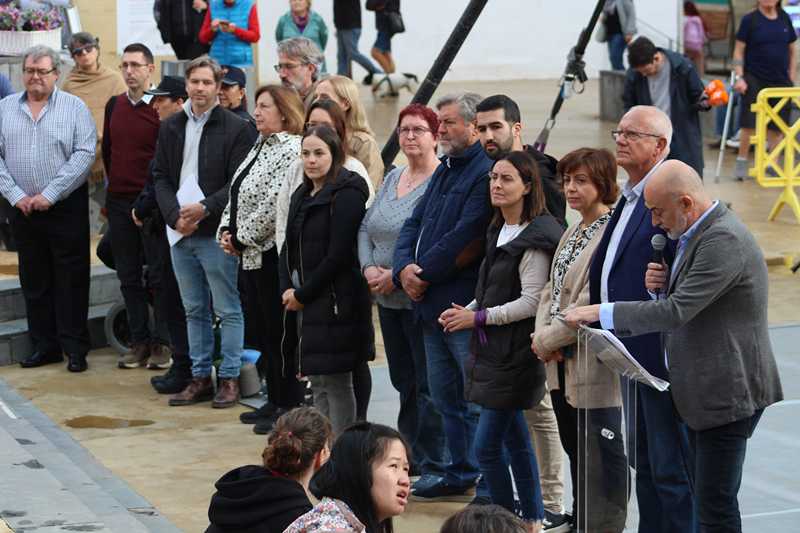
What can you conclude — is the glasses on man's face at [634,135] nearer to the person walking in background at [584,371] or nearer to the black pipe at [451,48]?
the person walking in background at [584,371]

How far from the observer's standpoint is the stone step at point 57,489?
678 centimetres

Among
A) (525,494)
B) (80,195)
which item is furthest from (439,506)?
(80,195)

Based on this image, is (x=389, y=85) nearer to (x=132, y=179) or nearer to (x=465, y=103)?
(x=132, y=179)

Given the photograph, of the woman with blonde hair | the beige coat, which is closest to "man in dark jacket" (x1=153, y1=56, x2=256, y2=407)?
the woman with blonde hair

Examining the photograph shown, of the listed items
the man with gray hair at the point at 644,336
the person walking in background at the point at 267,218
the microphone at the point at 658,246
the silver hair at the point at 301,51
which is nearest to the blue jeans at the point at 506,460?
the man with gray hair at the point at 644,336

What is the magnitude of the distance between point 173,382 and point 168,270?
0.71 meters

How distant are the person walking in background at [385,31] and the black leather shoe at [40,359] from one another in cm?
1301

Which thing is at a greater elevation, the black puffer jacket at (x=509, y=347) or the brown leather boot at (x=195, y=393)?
the black puffer jacket at (x=509, y=347)

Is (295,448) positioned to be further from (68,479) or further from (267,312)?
(267,312)

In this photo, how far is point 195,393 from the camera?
32.0 feet

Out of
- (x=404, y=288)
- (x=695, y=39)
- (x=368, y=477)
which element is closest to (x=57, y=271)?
(x=404, y=288)

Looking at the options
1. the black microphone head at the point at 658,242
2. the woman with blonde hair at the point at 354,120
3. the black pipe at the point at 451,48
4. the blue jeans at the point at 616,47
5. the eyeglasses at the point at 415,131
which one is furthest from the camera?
the blue jeans at the point at 616,47

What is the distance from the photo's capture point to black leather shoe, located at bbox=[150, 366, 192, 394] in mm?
9992

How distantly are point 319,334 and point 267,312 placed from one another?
0.99m
